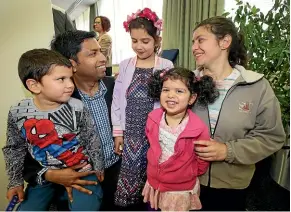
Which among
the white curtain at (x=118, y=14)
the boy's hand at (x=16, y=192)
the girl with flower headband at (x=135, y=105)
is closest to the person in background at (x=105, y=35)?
the girl with flower headband at (x=135, y=105)

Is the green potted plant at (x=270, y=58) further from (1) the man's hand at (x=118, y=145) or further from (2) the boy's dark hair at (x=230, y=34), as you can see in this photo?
(1) the man's hand at (x=118, y=145)

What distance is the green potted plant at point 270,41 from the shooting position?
1364 mm

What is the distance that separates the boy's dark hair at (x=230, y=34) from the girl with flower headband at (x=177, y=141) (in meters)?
0.19

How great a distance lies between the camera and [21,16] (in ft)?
4.64

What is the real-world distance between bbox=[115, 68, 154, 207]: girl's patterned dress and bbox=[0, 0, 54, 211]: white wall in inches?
25.0

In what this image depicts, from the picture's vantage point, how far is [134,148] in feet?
4.23

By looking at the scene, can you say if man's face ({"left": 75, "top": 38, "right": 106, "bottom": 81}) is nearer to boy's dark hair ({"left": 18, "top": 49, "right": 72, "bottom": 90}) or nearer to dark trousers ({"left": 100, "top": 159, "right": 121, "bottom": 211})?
boy's dark hair ({"left": 18, "top": 49, "right": 72, "bottom": 90})

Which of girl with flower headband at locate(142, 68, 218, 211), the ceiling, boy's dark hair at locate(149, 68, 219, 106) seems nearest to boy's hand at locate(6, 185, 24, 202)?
→ girl with flower headband at locate(142, 68, 218, 211)

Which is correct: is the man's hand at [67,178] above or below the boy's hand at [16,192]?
above

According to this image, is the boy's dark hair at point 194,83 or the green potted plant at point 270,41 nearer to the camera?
the boy's dark hair at point 194,83

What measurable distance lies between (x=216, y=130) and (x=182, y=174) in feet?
0.79

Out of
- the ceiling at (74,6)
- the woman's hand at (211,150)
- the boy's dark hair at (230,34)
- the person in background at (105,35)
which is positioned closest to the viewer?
the woman's hand at (211,150)

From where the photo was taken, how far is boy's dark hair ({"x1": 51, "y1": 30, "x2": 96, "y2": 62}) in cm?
126

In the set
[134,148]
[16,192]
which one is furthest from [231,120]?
[16,192]
